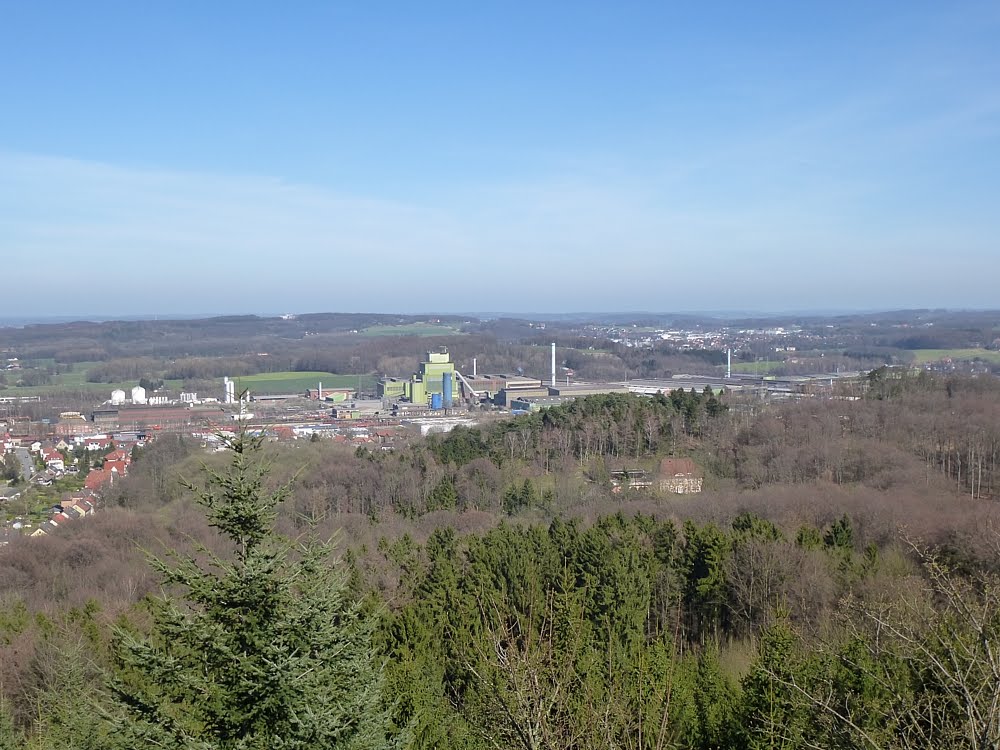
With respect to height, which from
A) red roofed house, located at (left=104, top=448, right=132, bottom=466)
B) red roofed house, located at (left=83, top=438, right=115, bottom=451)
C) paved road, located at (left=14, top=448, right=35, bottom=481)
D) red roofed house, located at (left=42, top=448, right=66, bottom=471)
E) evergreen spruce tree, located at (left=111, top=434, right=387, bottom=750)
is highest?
evergreen spruce tree, located at (left=111, top=434, right=387, bottom=750)

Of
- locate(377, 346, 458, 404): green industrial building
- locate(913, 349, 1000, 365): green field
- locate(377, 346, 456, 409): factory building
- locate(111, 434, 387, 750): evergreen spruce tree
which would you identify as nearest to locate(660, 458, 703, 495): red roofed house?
locate(111, 434, 387, 750): evergreen spruce tree

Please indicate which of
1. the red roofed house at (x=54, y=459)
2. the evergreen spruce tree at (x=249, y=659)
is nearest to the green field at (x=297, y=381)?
the red roofed house at (x=54, y=459)

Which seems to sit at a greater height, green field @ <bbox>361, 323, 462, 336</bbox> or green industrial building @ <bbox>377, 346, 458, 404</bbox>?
green field @ <bbox>361, 323, 462, 336</bbox>

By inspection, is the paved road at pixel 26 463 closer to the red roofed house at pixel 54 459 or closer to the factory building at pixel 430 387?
the red roofed house at pixel 54 459

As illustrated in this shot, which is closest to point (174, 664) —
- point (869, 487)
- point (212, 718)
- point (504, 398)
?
point (212, 718)

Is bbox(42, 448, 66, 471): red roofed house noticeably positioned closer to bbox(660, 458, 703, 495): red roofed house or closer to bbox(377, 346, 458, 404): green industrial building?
bbox(377, 346, 458, 404): green industrial building

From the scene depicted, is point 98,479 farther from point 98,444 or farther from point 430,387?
point 430,387
